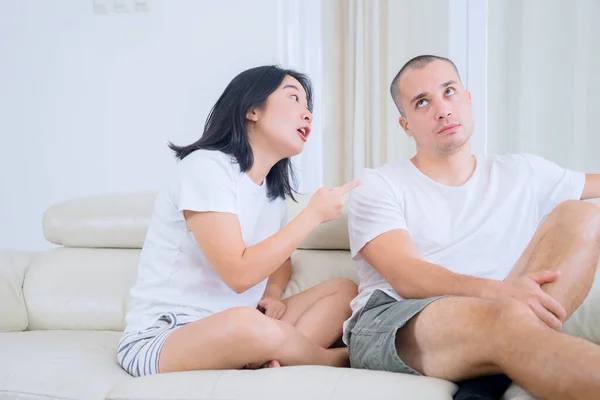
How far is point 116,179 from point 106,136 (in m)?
A: 0.22

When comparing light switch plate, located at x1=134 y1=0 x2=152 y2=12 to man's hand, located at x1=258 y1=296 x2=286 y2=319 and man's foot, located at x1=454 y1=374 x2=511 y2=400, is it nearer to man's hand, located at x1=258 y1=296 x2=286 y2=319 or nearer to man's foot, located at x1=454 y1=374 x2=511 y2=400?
man's hand, located at x1=258 y1=296 x2=286 y2=319

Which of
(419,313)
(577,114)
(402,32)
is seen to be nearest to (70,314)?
(419,313)

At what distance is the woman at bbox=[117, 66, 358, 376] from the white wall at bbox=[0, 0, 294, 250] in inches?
64.5

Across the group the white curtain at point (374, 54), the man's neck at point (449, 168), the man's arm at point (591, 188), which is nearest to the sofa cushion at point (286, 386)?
the man's neck at point (449, 168)

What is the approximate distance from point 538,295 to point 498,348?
16cm

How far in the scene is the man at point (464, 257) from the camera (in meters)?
1.17

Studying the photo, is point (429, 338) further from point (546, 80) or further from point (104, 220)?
point (546, 80)

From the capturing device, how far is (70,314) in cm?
207

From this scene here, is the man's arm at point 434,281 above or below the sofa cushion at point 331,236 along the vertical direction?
above

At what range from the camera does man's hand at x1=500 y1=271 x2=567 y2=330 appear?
1236mm

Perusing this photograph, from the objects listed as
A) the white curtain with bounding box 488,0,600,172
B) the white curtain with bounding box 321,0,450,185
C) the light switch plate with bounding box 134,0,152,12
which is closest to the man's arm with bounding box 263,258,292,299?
the white curtain with bounding box 321,0,450,185

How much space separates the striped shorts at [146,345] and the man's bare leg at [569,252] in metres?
0.75

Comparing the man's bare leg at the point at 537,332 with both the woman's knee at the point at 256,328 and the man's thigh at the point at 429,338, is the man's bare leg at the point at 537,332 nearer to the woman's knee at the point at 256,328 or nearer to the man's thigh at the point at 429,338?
the man's thigh at the point at 429,338

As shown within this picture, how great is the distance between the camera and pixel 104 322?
6.74ft
